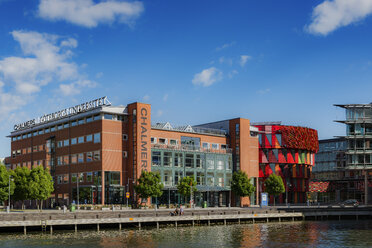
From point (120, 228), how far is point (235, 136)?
64.3 metres

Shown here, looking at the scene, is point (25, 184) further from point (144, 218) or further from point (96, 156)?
point (144, 218)

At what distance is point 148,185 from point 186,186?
10460 mm

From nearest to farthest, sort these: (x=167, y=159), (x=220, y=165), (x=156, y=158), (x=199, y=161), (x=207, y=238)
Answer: (x=207, y=238)
(x=156, y=158)
(x=167, y=159)
(x=199, y=161)
(x=220, y=165)

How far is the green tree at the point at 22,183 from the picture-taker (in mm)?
99250

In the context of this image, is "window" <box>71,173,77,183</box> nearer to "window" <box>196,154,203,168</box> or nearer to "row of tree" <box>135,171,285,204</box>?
"row of tree" <box>135,171,285,204</box>

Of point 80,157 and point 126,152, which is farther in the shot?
point 80,157

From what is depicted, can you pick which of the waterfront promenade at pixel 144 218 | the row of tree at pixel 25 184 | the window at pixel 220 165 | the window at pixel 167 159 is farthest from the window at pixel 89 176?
the window at pixel 220 165

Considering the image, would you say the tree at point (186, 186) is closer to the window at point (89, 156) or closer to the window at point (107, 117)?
the window at point (89, 156)

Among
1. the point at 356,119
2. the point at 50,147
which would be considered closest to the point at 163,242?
the point at 50,147

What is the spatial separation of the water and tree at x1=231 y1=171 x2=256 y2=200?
46700 mm

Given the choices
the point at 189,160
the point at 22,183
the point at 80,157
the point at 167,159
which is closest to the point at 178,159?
the point at 167,159

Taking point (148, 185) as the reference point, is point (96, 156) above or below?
above

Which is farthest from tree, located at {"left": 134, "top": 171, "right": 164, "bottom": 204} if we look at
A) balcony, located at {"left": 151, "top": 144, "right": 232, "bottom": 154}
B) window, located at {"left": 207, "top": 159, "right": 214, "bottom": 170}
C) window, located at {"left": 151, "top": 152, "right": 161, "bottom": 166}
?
window, located at {"left": 207, "top": 159, "right": 214, "bottom": 170}

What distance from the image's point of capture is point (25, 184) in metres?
99.7
